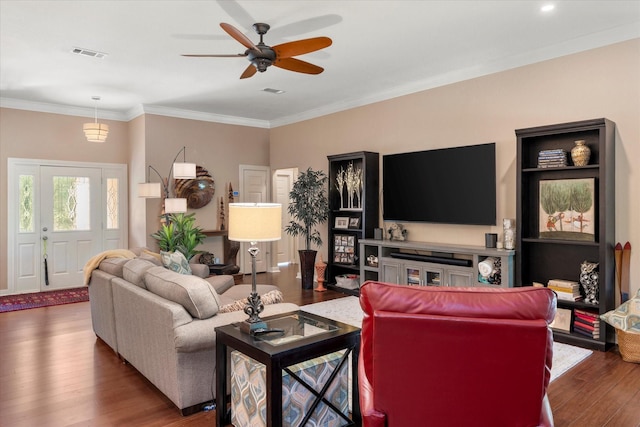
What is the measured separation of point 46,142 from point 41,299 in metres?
2.44

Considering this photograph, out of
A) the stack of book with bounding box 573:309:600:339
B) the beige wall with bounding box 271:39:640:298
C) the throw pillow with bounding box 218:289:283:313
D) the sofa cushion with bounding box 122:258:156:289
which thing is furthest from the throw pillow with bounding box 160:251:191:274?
the stack of book with bounding box 573:309:600:339

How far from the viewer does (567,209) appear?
413 centimetres

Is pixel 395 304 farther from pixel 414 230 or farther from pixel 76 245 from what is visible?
pixel 76 245

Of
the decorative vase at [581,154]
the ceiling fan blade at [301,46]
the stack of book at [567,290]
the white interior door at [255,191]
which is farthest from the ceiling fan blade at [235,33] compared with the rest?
the white interior door at [255,191]

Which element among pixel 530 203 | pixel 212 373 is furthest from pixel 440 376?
pixel 530 203

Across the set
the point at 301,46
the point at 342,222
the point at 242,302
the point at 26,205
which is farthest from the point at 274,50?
the point at 26,205

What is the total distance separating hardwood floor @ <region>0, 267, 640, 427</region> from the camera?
2.68m

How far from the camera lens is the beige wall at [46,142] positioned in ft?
21.2

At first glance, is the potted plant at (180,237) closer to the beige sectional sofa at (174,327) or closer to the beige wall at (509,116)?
the beige wall at (509,116)

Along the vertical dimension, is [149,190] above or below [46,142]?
below

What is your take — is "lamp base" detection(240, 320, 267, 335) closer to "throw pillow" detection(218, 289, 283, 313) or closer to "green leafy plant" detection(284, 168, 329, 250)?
"throw pillow" detection(218, 289, 283, 313)

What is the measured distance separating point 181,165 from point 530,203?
187 inches

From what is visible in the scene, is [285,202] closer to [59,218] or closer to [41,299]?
[59,218]

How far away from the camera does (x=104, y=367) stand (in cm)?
352
